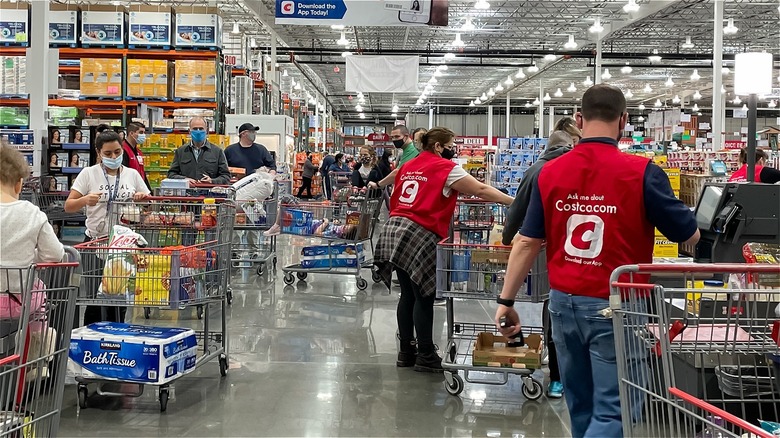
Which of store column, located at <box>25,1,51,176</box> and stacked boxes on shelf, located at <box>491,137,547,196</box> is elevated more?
store column, located at <box>25,1,51,176</box>

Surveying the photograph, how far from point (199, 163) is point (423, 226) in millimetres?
3934

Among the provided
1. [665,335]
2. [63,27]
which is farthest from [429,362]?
[63,27]

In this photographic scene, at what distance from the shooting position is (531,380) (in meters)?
5.08

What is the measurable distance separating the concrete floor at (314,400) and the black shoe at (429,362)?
3.0 inches

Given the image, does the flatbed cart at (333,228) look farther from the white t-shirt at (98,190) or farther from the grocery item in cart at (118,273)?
the grocery item in cart at (118,273)

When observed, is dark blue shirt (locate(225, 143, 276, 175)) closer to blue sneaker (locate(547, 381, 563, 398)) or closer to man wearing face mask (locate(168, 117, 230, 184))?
man wearing face mask (locate(168, 117, 230, 184))

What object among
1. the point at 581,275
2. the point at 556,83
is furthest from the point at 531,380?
the point at 556,83

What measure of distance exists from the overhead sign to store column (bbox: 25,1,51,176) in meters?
3.29

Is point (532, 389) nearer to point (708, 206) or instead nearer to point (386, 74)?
point (708, 206)

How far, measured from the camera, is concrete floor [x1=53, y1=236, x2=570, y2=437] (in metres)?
4.46

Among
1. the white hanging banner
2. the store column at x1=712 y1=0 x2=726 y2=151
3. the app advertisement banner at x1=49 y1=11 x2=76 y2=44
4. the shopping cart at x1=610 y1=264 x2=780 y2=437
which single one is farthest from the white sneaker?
the store column at x1=712 y1=0 x2=726 y2=151

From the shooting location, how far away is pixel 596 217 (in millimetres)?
2961

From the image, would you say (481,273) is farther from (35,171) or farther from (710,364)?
(35,171)

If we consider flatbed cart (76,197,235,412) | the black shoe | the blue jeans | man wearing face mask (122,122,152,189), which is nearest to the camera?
the blue jeans
